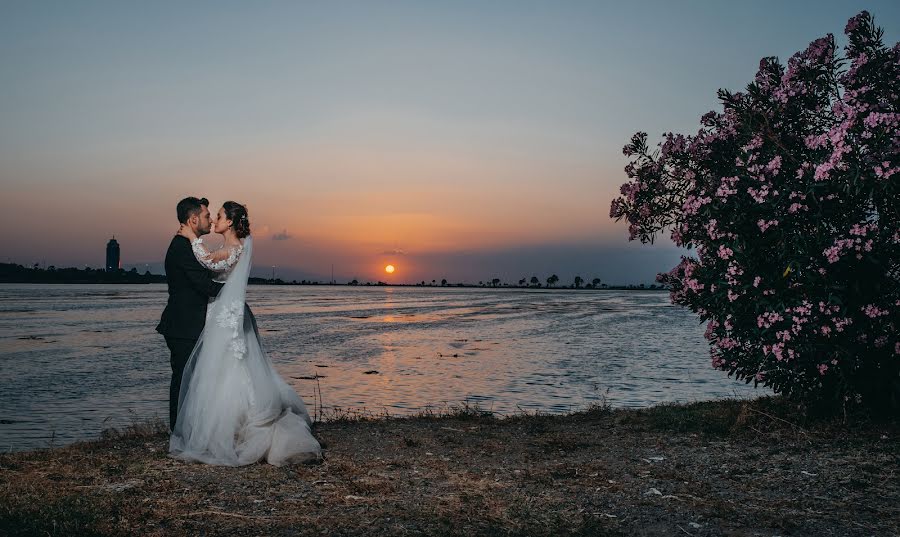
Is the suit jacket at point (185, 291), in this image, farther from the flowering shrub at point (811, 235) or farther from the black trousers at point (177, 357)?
the flowering shrub at point (811, 235)

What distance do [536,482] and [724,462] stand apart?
275cm

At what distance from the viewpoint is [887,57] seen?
10.9 meters

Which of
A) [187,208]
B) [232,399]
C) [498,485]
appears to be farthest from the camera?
[187,208]

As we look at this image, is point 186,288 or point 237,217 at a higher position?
point 237,217

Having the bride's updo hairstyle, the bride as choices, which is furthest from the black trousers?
the bride's updo hairstyle

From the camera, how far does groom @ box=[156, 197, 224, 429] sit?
9.38m

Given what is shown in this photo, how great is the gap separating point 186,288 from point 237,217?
118 centimetres

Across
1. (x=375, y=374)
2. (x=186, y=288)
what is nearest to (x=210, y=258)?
(x=186, y=288)

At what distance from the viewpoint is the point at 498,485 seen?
26.3 ft

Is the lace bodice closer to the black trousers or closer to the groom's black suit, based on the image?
the groom's black suit

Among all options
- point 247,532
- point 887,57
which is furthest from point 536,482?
point 887,57

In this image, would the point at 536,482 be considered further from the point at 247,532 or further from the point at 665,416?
the point at 665,416

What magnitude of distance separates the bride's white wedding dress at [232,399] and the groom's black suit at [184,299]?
0.56 ft

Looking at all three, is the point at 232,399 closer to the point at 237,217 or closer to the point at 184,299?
the point at 184,299
